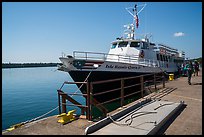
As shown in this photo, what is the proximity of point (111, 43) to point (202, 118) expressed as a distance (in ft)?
35.4

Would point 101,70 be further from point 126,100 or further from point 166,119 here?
point 166,119

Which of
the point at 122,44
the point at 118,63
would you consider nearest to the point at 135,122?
the point at 118,63

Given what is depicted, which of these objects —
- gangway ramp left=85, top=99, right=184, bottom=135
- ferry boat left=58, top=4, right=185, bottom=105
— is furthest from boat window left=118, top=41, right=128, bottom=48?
gangway ramp left=85, top=99, right=184, bottom=135

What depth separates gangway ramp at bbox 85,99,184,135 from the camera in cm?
412

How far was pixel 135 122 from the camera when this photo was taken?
4727 millimetres

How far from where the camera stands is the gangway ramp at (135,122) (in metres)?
4.12

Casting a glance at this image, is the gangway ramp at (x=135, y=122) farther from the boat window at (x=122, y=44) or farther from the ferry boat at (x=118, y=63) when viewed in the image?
the boat window at (x=122, y=44)

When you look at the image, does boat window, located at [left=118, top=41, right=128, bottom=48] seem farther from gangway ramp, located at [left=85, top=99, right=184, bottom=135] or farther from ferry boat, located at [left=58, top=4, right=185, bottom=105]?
gangway ramp, located at [left=85, top=99, right=184, bottom=135]

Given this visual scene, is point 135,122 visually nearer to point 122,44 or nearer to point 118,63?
point 118,63

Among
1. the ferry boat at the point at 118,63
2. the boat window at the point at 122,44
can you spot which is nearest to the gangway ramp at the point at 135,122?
the ferry boat at the point at 118,63

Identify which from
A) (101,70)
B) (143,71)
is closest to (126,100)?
(143,71)

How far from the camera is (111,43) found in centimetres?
1519

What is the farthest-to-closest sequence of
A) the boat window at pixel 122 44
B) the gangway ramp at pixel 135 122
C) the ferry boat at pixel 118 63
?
the boat window at pixel 122 44
the ferry boat at pixel 118 63
the gangway ramp at pixel 135 122

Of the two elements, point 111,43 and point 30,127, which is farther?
point 111,43
